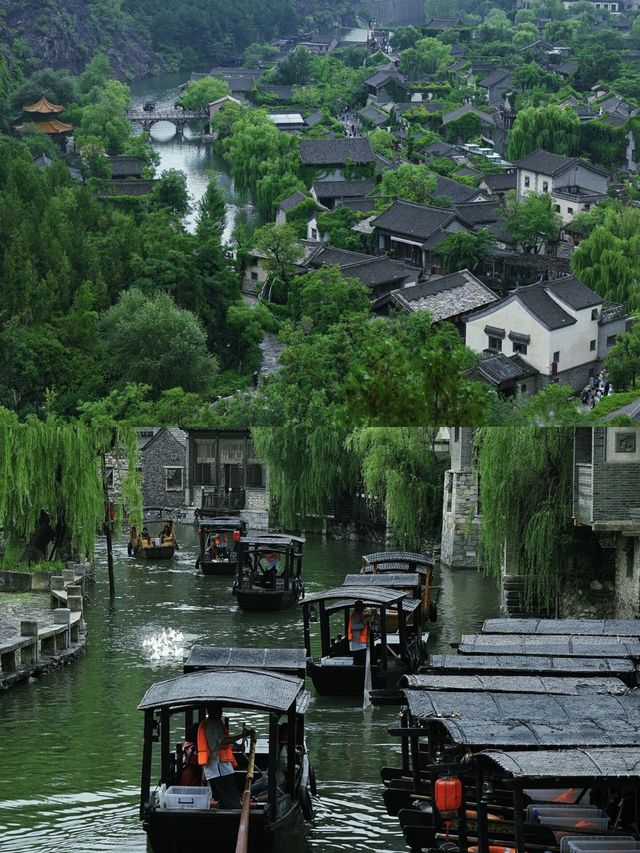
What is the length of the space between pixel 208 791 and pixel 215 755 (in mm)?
309

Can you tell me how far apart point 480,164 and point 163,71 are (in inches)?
2244

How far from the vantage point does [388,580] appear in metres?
25.6

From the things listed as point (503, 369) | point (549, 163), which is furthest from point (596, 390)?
point (549, 163)

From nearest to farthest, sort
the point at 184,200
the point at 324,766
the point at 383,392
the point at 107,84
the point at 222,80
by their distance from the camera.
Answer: the point at 324,766
the point at 383,392
the point at 184,200
the point at 107,84
the point at 222,80

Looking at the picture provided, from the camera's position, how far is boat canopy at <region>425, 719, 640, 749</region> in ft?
43.7

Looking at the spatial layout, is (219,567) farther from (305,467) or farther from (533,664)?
(533,664)

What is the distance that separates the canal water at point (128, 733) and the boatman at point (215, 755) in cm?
104

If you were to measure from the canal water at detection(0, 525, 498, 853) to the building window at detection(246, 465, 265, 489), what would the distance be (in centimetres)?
650

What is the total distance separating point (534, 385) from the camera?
45938 millimetres

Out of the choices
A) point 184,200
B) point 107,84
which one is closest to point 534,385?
point 184,200

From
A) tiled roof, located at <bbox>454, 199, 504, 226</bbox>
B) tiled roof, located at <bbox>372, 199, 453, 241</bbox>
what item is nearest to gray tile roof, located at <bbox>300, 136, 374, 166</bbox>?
tiled roof, located at <bbox>454, 199, 504, 226</bbox>

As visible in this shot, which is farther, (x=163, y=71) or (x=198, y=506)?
(x=163, y=71)

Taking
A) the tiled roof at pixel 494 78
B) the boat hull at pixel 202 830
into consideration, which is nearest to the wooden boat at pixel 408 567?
the boat hull at pixel 202 830

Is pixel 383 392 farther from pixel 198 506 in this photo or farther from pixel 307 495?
pixel 198 506
